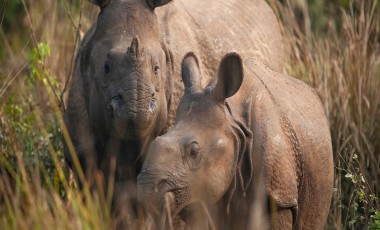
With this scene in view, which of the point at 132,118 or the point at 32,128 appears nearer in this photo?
the point at 132,118

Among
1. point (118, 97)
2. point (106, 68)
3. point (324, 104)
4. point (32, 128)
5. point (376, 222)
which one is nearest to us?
point (376, 222)

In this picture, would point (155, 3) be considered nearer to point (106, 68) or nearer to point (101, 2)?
point (101, 2)

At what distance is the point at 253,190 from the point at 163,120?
4.23ft

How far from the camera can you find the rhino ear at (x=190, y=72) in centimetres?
688

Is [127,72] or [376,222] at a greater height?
[127,72]

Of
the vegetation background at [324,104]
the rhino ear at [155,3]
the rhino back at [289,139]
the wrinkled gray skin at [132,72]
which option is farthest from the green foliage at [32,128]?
the rhino back at [289,139]

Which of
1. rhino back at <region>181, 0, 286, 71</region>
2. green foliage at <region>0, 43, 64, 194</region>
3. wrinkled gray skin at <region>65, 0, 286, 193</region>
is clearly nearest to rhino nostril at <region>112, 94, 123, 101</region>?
wrinkled gray skin at <region>65, 0, 286, 193</region>

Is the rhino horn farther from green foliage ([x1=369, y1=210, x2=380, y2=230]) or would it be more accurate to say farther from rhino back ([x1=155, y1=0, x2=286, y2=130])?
green foliage ([x1=369, y1=210, x2=380, y2=230])

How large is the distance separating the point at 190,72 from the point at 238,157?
0.59m

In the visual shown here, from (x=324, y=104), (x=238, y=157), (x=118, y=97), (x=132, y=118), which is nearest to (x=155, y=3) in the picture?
(x=118, y=97)

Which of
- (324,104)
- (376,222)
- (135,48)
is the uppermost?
(135,48)

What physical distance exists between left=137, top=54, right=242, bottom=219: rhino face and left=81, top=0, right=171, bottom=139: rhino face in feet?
2.01

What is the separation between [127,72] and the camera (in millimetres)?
7449

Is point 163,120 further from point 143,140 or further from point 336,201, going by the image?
point 336,201
